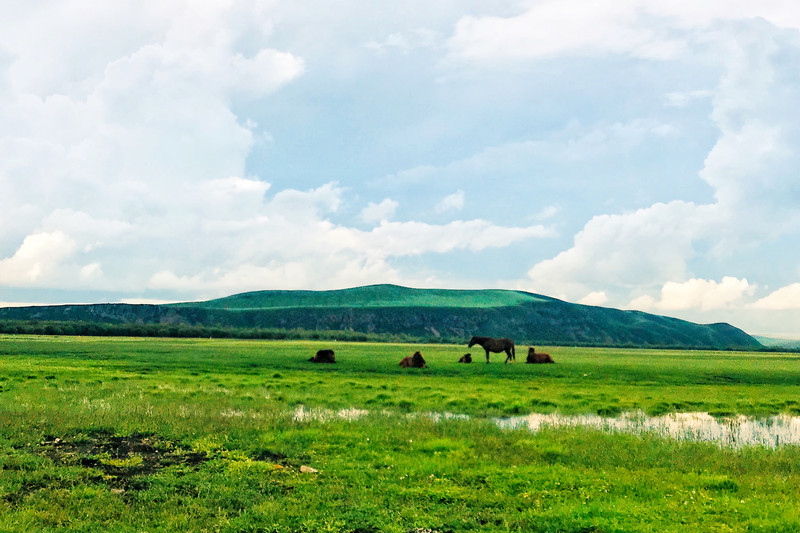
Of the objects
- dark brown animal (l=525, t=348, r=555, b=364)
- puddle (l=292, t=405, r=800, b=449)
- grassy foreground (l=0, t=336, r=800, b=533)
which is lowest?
dark brown animal (l=525, t=348, r=555, b=364)

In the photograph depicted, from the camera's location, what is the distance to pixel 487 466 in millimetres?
14125

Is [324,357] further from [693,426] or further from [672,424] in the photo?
[693,426]

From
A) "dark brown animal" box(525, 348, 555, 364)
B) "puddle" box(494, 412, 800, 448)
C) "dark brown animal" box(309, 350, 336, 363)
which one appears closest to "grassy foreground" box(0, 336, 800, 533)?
"puddle" box(494, 412, 800, 448)

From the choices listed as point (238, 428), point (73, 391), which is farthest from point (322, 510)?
point (73, 391)

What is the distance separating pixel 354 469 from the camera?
544 inches

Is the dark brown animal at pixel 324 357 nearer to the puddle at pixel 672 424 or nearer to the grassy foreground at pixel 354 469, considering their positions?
the grassy foreground at pixel 354 469

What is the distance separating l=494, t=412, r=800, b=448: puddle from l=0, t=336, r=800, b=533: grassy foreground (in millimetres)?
1252

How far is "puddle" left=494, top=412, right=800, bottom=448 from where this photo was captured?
19073 millimetres

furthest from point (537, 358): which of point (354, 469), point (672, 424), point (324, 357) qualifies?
point (354, 469)

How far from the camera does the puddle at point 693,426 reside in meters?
19.1

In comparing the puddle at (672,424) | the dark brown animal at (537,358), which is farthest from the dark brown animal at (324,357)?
the puddle at (672,424)

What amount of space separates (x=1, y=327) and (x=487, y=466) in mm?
146244

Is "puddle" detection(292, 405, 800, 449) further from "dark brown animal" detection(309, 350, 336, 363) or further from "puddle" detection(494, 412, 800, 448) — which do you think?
"dark brown animal" detection(309, 350, 336, 363)

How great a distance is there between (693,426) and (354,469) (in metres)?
14.9
